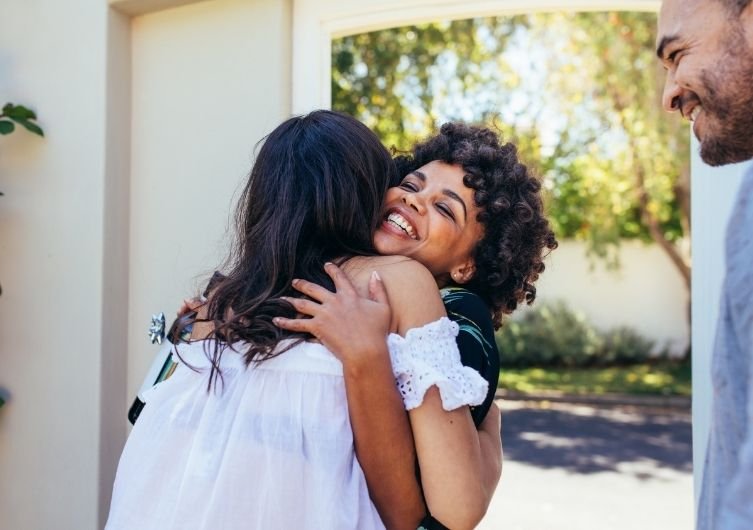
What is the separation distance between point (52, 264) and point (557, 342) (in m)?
13.4

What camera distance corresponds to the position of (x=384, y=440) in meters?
1.66

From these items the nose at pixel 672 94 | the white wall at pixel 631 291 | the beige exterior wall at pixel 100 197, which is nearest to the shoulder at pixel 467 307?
the nose at pixel 672 94

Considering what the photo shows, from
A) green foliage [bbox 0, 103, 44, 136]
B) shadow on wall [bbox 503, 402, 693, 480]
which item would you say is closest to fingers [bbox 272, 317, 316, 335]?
green foliage [bbox 0, 103, 44, 136]

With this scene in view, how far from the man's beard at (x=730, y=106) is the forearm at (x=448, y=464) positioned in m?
0.70

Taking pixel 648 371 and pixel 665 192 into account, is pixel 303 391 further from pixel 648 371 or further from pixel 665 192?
pixel 648 371

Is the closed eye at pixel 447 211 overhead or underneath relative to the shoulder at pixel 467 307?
overhead


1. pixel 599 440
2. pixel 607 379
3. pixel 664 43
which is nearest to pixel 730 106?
pixel 664 43

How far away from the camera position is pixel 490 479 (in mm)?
1752

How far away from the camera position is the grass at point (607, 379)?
44.3 ft

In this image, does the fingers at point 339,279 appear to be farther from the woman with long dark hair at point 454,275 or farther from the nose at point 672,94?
the nose at point 672,94

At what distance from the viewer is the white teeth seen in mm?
2012

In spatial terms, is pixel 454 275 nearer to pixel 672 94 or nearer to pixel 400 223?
pixel 400 223

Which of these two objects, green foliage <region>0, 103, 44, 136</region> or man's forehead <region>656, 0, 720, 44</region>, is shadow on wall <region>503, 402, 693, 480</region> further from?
man's forehead <region>656, 0, 720, 44</region>

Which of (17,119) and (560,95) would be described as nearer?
(17,119)
